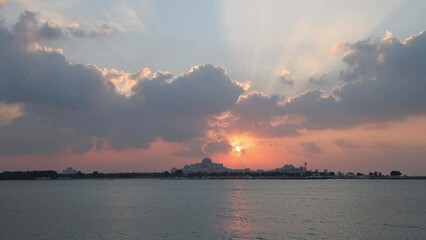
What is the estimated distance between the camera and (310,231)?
210 ft

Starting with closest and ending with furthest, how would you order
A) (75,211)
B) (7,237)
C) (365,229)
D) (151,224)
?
(7,237), (365,229), (151,224), (75,211)

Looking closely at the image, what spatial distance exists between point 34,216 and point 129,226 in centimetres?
2473

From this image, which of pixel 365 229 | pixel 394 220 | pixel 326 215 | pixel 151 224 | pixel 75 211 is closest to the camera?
pixel 365 229

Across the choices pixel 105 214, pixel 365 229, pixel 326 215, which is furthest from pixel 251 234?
pixel 105 214

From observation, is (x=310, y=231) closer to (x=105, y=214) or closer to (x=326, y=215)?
(x=326, y=215)

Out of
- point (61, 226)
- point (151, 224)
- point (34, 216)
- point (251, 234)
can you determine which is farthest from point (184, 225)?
point (34, 216)

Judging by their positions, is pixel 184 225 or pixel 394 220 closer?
pixel 184 225

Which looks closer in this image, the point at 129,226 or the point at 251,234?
the point at 251,234

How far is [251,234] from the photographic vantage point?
202ft

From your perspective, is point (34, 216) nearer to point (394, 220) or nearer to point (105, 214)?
point (105, 214)

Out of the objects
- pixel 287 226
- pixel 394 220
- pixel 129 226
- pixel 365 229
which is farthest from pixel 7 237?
pixel 394 220

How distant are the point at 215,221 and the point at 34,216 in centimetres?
3411

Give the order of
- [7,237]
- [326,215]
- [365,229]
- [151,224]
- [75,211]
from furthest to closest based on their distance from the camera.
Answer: [75,211] < [326,215] < [151,224] < [365,229] < [7,237]

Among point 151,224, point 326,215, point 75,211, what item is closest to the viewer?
point 151,224
